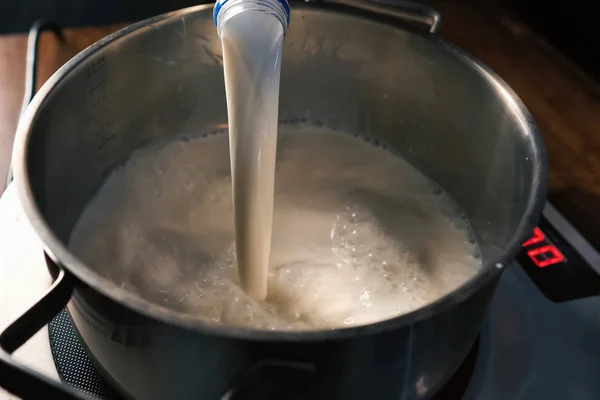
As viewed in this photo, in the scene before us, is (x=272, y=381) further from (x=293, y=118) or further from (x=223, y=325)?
(x=293, y=118)

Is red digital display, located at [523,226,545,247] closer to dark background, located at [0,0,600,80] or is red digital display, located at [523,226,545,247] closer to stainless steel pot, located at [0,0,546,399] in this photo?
stainless steel pot, located at [0,0,546,399]

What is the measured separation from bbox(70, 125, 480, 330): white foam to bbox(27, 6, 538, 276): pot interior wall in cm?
3

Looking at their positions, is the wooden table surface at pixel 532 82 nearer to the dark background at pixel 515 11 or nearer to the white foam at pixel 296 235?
the dark background at pixel 515 11

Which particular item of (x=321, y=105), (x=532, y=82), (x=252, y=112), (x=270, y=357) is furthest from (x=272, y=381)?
(x=532, y=82)

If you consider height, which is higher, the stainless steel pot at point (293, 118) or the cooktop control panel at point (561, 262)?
the stainless steel pot at point (293, 118)

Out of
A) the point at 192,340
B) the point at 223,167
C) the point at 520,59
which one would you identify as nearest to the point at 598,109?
the point at 520,59

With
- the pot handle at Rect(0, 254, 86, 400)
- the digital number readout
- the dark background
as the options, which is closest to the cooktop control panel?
the digital number readout

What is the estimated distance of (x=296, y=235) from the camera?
69 centimetres

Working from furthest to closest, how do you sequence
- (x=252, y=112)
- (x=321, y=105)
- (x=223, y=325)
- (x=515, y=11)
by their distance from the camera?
(x=515, y=11) < (x=321, y=105) < (x=252, y=112) < (x=223, y=325)

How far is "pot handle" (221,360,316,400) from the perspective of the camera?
1.09 feet

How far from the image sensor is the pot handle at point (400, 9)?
64cm

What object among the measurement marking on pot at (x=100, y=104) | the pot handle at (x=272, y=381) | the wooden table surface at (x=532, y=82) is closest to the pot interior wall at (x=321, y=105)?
the measurement marking on pot at (x=100, y=104)

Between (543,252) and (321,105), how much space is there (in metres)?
0.34

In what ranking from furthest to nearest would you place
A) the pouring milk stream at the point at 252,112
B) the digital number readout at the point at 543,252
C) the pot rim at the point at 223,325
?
1. the digital number readout at the point at 543,252
2. the pouring milk stream at the point at 252,112
3. the pot rim at the point at 223,325
